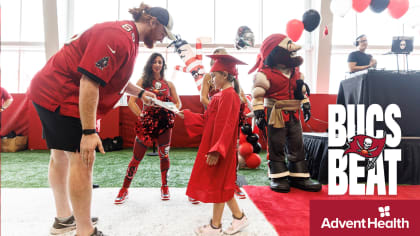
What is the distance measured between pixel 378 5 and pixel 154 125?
15.1ft

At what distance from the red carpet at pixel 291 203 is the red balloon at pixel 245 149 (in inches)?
38.1

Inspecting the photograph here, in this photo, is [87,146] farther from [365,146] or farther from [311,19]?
[311,19]

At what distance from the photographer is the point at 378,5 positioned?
4.35m

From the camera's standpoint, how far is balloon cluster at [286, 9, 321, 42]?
3.87 meters

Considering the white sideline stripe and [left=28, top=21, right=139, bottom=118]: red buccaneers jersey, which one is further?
the white sideline stripe

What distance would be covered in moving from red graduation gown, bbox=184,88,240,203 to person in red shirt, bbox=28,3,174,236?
22.6 inches

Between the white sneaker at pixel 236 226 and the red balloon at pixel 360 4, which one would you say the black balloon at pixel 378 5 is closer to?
the red balloon at pixel 360 4

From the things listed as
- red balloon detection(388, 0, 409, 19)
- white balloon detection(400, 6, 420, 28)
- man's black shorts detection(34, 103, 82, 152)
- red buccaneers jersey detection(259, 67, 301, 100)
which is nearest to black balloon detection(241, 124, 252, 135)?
red buccaneers jersey detection(259, 67, 301, 100)

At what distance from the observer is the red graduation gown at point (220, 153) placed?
1549 mm

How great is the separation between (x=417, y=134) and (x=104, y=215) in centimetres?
384

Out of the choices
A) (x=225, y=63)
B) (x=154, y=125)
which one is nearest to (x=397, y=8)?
(x=225, y=63)

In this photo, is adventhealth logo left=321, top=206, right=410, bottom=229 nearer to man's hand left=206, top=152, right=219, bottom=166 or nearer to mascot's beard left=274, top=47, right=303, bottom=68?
man's hand left=206, top=152, right=219, bottom=166

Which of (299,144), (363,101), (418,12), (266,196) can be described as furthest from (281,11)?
(266,196)

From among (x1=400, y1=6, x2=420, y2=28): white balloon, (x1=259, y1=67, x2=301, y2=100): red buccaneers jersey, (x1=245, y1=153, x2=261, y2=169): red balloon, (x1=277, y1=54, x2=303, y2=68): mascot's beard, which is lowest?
(x1=245, y1=153, x2=261, y2=169): red balloon
